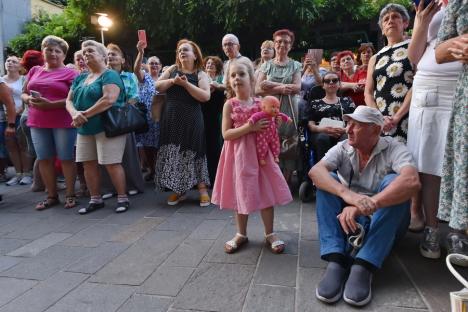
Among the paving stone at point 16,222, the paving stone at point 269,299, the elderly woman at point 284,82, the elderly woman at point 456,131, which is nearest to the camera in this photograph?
the elderly woman at point 456,131

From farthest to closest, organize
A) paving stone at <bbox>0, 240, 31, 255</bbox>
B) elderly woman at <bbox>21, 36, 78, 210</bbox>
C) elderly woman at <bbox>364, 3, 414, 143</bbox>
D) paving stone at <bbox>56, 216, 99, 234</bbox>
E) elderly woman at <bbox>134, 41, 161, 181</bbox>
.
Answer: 1. elderly woman at <bbox>134, 41, 161, 181</bbox>
2. elderly woman at <bbox>21, 36, 78, 210</bbox>
3. paving stone at <bbox>56, 216, 99, 234</bbox>
4. paving stone at <bbox>0, 240, 31, 255</bbox>
5. elderly woman at <bbox>364, 3, 414, 143</bbox>

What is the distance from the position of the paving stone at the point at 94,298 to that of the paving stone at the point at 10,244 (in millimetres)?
1227

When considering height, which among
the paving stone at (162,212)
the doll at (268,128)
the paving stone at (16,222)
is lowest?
the paving stone at (16,222)

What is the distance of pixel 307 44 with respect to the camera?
12867 mm

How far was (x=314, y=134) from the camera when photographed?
431 cm

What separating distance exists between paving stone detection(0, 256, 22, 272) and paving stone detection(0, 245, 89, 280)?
50mm

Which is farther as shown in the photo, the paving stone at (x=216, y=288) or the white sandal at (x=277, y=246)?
the white sandal at (x=277, y=246)

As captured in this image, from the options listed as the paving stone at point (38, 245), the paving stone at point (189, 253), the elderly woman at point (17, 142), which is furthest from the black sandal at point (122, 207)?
the elderly woman at point (17, 142)

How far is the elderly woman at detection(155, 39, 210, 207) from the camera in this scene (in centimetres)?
421

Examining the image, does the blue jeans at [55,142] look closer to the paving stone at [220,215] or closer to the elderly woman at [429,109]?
the paving stone at [220,215]

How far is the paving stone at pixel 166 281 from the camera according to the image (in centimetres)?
231

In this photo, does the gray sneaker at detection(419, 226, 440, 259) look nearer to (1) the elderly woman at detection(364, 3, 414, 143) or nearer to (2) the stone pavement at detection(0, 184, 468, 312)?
(2) the stone pavement at detection(0, 184, 468, 312)

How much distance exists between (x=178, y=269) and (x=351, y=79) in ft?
12.6

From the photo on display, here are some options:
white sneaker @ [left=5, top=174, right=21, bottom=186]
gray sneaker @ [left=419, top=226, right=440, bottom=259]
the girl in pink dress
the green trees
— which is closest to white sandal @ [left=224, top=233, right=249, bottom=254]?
the girl in pink dress
